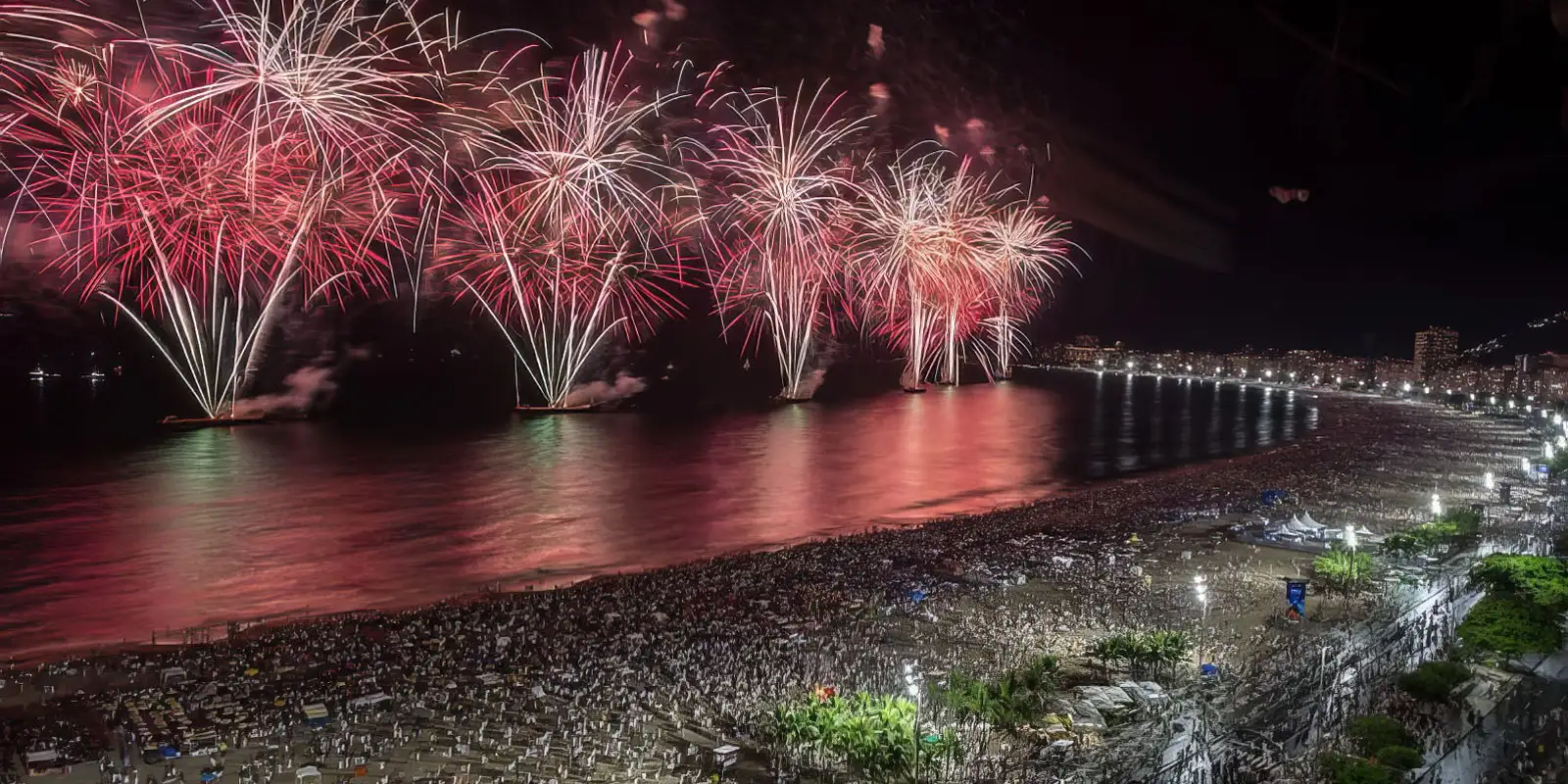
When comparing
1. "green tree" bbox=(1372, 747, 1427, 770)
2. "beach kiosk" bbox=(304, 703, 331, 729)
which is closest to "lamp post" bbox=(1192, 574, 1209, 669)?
"green tree" bbox=(1372, 747, 1427, 770)

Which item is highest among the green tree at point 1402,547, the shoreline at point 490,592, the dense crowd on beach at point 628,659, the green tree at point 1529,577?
the green tree at point 1529,577

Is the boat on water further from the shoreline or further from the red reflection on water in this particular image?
the shoreline

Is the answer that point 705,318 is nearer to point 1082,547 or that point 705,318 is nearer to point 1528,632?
point 1082,547

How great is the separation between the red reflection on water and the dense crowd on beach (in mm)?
3034

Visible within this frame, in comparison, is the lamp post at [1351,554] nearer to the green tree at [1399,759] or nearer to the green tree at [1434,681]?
the green tree at [1434,681]

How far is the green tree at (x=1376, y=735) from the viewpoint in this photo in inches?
382

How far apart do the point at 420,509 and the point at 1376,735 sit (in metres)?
23.0

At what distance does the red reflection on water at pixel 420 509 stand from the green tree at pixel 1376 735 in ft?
45.7

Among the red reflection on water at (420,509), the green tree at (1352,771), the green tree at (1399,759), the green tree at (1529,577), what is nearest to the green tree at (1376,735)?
the green tree at (1399,759)

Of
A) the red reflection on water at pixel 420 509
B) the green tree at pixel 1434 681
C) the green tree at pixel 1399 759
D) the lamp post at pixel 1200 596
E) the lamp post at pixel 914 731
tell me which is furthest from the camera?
the red reflection on water at pixel 420 509

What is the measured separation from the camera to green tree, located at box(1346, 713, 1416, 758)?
970cm

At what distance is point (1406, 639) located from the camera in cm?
1345

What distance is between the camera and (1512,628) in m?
12.6

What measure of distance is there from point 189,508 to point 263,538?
4.65 metres
